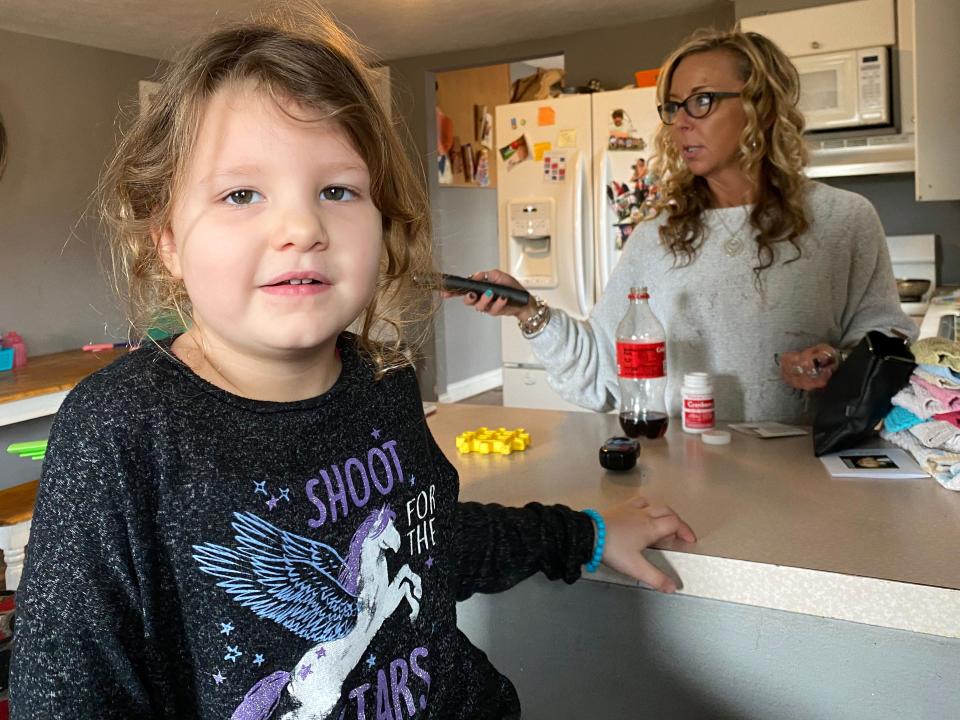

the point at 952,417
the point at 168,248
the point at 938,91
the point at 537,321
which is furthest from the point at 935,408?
the point at 938,91

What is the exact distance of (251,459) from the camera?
0.79m

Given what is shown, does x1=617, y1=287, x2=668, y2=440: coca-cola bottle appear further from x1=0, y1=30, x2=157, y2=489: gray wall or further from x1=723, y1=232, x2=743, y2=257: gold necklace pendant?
x1=0, y1=30, x2=157, y2=489: gray wall

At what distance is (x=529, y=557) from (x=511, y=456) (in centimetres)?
44

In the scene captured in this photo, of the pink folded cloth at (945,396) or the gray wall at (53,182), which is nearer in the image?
the pink folded cloth at (945,396)

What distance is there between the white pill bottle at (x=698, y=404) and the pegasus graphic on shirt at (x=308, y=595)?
835 millimetres

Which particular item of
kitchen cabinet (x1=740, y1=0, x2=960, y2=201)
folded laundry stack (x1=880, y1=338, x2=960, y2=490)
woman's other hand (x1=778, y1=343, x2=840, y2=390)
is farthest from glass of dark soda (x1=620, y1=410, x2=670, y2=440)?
kitchen cabinet (x1=740, y1=0, x2=960, y2=201)

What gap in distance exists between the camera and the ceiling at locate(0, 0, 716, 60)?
3922 millimetres

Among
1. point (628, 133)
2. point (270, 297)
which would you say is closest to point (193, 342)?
point (270, 297)

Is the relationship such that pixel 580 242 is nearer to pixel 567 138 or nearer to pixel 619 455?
pixel 567 138

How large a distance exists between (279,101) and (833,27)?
11.5 feet

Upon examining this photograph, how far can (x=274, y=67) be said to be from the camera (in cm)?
82

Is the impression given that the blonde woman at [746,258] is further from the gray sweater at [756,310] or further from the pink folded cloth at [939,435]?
the pink folded cloth at [939,435]

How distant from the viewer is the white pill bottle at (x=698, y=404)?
1.53m

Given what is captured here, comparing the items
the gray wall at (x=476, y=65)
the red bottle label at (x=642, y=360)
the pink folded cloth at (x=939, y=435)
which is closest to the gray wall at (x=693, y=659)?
the pink folded cloth at (x=939, y=435)
